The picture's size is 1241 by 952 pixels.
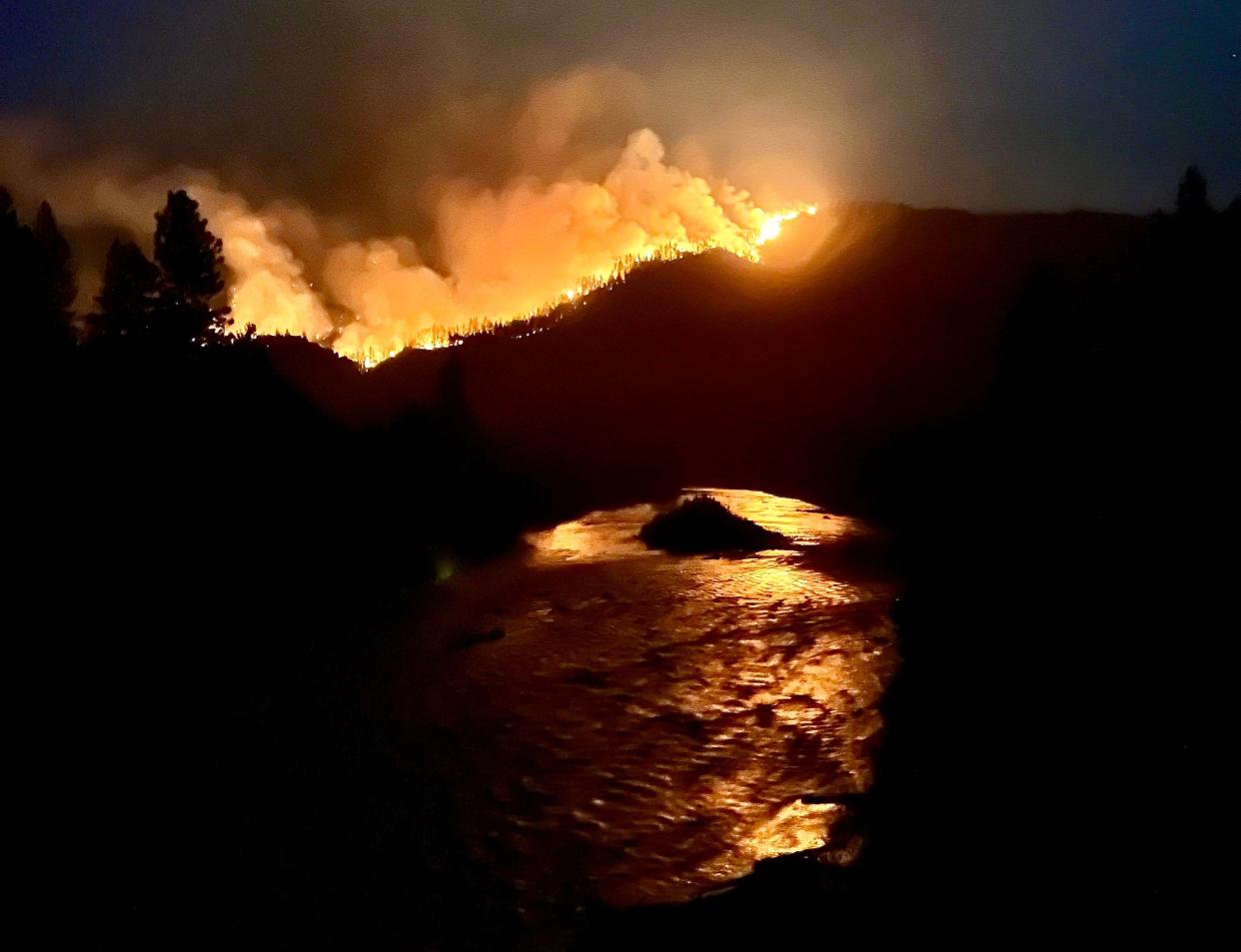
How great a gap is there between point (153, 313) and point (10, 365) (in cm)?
2180

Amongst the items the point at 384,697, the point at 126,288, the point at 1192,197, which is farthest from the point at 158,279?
→ the point at 1192,197

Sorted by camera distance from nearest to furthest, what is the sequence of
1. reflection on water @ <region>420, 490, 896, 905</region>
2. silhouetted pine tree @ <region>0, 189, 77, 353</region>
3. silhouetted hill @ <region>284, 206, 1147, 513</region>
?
reflection on water @ <region>420, 490, 896, 905</region> → silhouetted pine tree @ <region>0, 189, 77, 353</region> → silhouetted hill @ <region>284, 206, 1147, 513</region>

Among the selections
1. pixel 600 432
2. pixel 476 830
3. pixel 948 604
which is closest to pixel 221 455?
pixel 476 830

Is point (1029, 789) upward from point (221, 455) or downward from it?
downward

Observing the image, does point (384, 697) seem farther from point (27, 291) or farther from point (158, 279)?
point (158, 279)

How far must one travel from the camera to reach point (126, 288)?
45375 millimetres

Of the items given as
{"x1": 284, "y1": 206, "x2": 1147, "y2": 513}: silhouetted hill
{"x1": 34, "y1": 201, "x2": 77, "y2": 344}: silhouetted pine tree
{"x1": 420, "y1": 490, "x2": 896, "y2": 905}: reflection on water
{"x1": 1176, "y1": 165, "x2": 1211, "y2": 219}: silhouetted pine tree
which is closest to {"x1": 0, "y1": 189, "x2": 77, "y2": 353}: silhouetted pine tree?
{"x1": 34, "y1": 201, "x2": 77, "y2": 344}: silhouetted pine tree

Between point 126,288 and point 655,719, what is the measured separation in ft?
132

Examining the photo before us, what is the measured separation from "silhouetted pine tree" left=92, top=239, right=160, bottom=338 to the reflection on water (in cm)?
2576

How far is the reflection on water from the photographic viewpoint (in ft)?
37.6

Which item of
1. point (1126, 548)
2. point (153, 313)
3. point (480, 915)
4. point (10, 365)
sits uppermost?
point (153, 313)

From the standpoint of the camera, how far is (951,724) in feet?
46.3

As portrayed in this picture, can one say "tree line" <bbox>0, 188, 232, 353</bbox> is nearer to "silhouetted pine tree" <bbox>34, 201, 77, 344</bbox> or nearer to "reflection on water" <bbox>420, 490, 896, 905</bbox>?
"silhouetted pine tree" <bbox>34, 201, 77, 344</bbox>

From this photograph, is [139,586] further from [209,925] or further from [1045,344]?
[1045,344]
